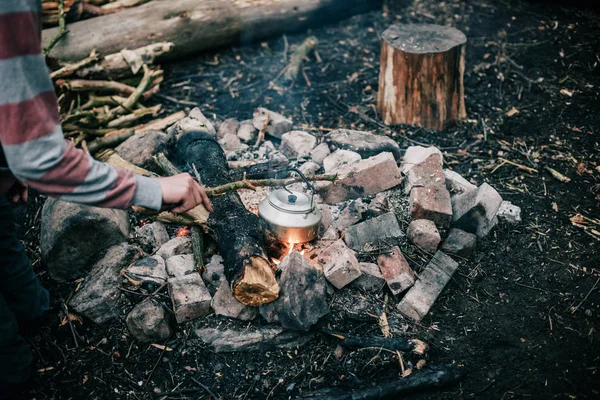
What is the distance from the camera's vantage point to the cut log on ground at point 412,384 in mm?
2590

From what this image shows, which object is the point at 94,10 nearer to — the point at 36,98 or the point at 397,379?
the point at 36,98

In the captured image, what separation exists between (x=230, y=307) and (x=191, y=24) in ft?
14.1

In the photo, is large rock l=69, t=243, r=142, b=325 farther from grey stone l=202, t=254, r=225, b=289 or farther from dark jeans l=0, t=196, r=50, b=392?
grey stone l=202, t=254, r=225, b=289

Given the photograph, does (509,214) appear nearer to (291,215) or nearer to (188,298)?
(291,215)

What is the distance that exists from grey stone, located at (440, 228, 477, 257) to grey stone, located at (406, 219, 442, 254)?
0.25 ft

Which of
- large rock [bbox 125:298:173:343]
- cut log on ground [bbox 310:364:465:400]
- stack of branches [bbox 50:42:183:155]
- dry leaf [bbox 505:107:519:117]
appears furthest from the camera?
dry leaf [bbox 505:107:519:117]

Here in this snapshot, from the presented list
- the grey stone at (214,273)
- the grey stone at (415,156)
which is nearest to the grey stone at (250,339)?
the grey stone at (214,273)

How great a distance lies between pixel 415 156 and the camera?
3.99 metres

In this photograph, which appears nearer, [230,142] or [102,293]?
[102,293]

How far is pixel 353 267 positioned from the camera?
9.96 feet

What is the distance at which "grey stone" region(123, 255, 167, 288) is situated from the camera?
10.1 feet

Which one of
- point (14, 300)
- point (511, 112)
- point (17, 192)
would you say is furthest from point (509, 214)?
point (14, 300)

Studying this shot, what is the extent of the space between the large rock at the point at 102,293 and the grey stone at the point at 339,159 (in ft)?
6.16

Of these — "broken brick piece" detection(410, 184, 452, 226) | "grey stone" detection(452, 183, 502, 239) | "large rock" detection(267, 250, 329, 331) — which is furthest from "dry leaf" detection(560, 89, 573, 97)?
"large rock" detection(267, 250, 329, 331)
